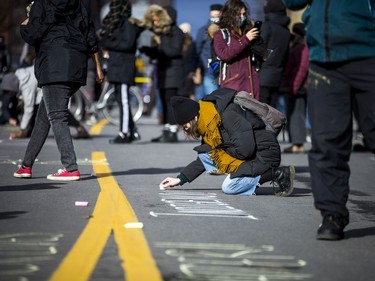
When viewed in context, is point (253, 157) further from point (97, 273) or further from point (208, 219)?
point (97, 273)

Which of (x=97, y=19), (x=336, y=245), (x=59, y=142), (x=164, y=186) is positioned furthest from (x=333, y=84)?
(x=97, y=19)

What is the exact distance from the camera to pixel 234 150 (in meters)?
9.37

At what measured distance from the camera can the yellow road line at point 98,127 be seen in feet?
64.7

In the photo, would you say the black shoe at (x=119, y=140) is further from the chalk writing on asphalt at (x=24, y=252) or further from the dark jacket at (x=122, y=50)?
the chalk writing on asphalt at (x=24, y=252)

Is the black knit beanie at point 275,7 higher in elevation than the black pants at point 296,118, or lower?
higher

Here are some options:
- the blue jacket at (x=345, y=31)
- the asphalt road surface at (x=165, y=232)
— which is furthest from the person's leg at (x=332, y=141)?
the asphalt road surface at (x=165, y=232)

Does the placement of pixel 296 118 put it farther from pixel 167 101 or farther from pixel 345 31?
pixel 345 31

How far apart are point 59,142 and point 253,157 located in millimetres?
1946

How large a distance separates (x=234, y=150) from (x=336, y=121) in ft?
8.16

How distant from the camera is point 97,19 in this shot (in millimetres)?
42031

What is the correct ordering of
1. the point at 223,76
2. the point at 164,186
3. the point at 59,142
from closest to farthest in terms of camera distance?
the point at 164,186, the point at 59,142, the point at 223,76

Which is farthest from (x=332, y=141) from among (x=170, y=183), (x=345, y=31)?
(x=170, y=183)

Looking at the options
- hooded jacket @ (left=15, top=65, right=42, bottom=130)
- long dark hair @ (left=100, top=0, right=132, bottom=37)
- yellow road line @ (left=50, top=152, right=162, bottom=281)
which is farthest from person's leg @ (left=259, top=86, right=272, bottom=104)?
yellow road line @ (left=50, top=152, right=162, bottom=281)

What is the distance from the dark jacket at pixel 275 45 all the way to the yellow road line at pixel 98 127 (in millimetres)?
4981
